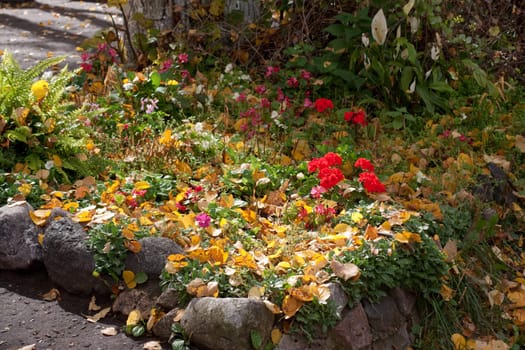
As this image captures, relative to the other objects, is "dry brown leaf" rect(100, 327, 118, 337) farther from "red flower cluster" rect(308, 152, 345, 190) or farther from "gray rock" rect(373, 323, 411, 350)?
"red flower cluster" rect(308, 152, 345, 190)

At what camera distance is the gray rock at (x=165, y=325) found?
328cm

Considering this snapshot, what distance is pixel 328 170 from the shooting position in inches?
161

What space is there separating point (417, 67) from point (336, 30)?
73 cm

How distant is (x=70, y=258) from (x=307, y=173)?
1.56 meters

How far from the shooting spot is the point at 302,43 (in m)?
5.90

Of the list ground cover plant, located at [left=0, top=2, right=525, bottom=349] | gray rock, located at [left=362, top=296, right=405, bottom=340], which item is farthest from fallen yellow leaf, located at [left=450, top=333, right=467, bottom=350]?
gray rock, located at [left=362, top=296, right=405, bottom=340]

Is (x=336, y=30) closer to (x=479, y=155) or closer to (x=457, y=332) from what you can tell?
(x=479, y=155)

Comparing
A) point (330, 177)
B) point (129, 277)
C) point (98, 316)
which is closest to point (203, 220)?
point (129, 277)

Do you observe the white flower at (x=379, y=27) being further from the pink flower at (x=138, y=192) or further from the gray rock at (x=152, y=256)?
the gray rock at (x=152, y=256)

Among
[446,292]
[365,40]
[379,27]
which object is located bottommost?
[446,292]

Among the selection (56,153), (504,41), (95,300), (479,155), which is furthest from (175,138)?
(504,41)

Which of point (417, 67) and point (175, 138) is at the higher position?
point (417, 67)

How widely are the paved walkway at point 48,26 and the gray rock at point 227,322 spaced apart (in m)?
4.50

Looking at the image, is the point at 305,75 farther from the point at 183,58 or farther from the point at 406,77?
the point at 183,58
